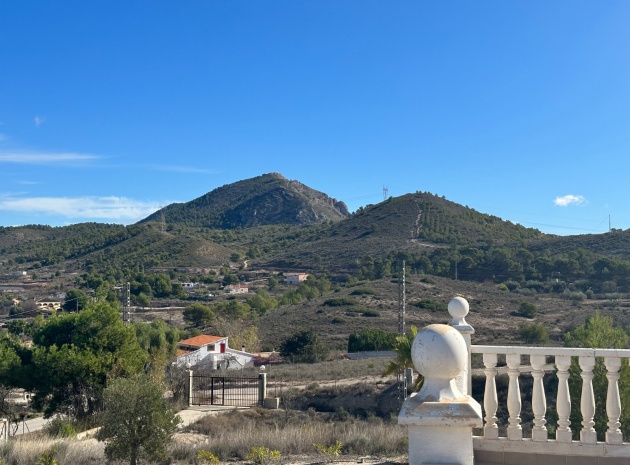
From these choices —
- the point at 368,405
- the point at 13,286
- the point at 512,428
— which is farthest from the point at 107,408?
the point at 13,286

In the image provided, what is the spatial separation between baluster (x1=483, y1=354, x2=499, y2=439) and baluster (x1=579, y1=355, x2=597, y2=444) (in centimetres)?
58

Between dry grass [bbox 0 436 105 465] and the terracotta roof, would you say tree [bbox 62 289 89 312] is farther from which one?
dry grass [bbox 0 436 105 465]

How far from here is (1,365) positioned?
16.9 meters

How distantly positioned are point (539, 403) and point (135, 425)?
4.02 meters

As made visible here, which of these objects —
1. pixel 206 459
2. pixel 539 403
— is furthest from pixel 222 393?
pixel 539 403

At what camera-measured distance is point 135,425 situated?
20.8ft

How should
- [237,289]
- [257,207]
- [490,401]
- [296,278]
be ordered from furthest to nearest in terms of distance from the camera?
[257,207]
[296,278]
[237,289]
[490,401]

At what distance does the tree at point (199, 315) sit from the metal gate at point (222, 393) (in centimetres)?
1936

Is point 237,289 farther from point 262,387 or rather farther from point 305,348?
point 262,387

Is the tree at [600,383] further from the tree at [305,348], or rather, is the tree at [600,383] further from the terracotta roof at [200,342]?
the terracotta roof at [200,342]

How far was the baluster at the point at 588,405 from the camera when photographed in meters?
4.24

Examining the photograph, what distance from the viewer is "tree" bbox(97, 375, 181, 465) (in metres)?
6.25

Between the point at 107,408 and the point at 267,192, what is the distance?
375 ft

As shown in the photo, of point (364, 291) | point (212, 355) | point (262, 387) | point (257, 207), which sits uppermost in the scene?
point (257, 207)
